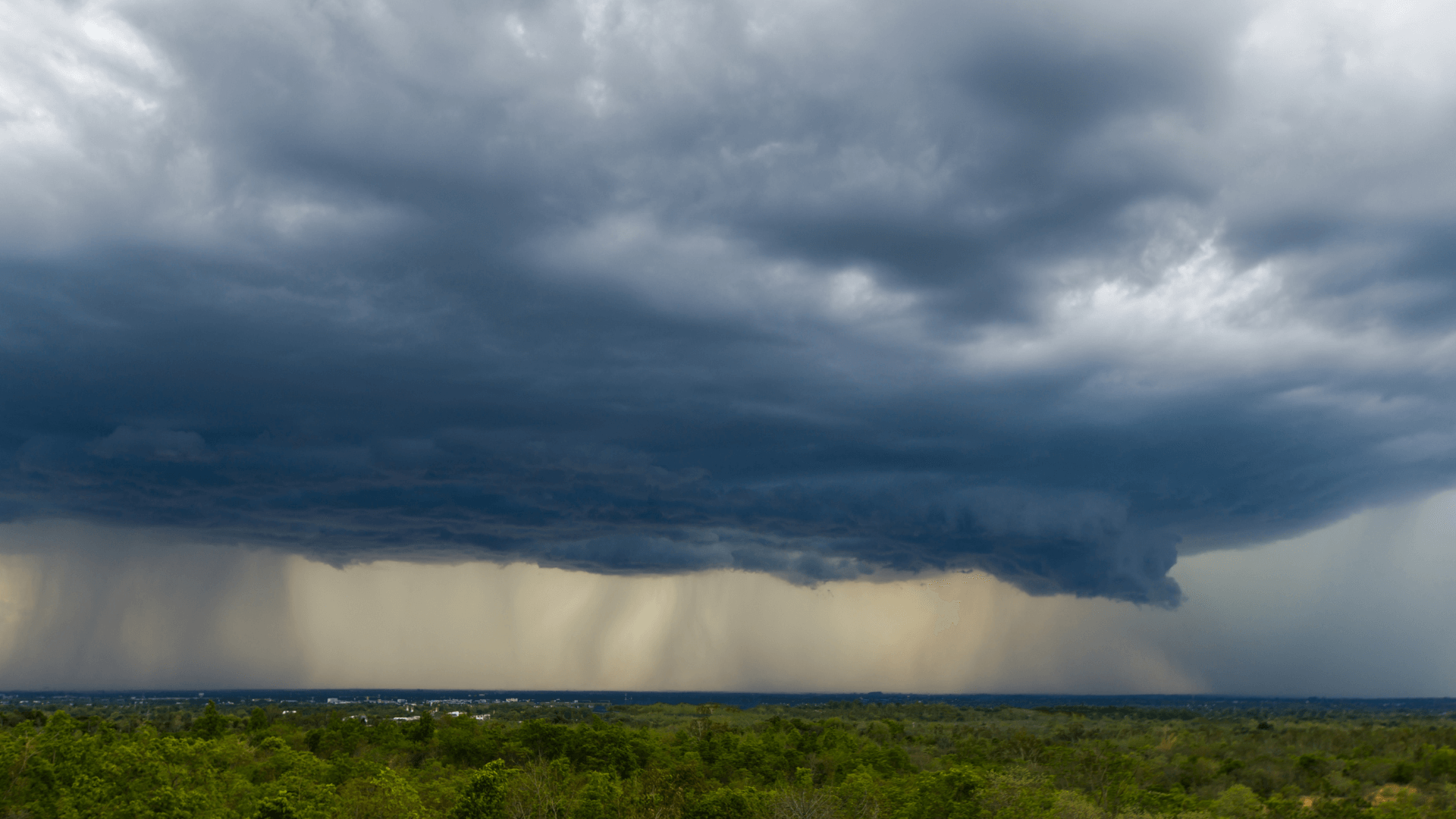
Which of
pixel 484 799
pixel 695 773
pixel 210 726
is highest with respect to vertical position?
pixel 484 799

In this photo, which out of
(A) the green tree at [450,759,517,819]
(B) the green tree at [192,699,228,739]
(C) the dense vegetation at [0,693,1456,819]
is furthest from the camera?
(B) the green tree at [192,699,228,739]

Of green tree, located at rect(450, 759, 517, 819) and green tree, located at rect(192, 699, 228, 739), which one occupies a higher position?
green tree, located at rect(450, 759, 517, 819)

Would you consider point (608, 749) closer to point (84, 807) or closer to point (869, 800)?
point (869, 800)

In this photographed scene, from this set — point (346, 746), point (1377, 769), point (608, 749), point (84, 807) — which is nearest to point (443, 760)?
point (346, 746)

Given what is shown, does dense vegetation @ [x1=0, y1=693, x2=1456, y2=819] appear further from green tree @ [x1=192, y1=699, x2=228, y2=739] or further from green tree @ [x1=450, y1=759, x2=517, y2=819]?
green tree @ [x1=192, y1=699, x2=228, y2=739]

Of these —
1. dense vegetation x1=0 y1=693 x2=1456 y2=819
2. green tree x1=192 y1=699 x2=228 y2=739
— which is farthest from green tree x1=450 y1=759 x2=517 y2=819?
green tree x1=192 y1=699 x2=228 y2=739

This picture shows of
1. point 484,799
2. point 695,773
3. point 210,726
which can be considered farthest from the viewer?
point 210,726

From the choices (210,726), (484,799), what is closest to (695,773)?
(484,799)

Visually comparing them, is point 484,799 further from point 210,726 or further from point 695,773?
point 210,726

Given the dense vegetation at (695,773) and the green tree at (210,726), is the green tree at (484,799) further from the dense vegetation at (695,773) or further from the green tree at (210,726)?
the green tree at (210,726)
